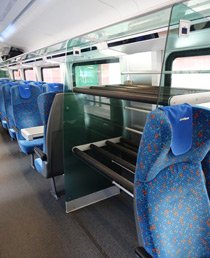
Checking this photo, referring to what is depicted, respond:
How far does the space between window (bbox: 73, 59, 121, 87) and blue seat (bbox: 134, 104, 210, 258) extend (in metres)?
1.63

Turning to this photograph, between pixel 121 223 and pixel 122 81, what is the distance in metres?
1.61

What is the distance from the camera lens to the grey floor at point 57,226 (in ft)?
6.19

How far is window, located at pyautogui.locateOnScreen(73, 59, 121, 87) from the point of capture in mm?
2408

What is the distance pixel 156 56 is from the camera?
8.35 ft

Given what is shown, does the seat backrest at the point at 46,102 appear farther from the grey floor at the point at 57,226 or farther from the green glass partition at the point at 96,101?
the grey floor at the point at 57,226

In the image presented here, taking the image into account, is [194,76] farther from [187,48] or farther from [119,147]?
[119,147]

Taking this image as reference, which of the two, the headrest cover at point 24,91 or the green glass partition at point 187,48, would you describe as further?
the headrest cover at point 24,91

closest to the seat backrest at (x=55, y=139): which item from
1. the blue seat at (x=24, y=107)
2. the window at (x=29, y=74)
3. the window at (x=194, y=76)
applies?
the blue seat at (x=24, y=107)

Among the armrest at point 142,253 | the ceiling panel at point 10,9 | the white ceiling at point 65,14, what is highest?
the ceiling panel at point 10,9

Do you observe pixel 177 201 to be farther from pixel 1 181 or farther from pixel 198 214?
pixel 1 181

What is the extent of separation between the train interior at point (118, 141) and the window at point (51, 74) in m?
1.96

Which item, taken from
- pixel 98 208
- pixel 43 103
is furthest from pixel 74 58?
pixel 98 208

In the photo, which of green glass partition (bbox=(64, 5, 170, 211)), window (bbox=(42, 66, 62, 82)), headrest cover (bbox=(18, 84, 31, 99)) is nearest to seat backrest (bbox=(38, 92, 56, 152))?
green glass partition (bbox=(64, 5, 170, 211))

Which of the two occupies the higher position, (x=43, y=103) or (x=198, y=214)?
(x=43, y=103)
